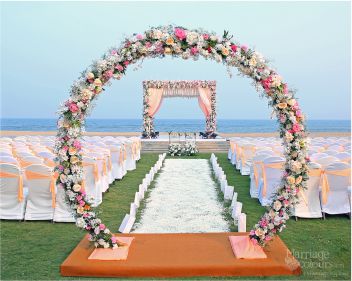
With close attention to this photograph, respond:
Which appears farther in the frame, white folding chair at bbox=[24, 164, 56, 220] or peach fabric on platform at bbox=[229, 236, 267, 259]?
white folding chair at bbox=[24, 164, 56, 220]

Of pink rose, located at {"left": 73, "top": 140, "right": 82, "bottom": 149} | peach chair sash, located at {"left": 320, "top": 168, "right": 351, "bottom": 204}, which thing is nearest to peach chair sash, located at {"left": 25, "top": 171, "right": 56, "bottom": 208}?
pink rose, located at {"left": 73, "top": 140, "right": 82, "bottom": 149}

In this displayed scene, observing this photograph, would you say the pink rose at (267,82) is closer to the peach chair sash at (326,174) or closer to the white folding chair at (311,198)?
the white folding chair at (311,198)

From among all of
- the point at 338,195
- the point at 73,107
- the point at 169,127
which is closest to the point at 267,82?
the point at 73,107

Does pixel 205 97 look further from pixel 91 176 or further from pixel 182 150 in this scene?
pixel 91 176

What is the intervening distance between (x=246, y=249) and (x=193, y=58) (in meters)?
Answer: 2.72

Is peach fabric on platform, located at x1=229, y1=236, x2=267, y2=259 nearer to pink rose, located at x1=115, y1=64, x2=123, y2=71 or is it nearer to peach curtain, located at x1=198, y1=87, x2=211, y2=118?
pink rose, located at x1=115, y1=64, x2=123, y2=71

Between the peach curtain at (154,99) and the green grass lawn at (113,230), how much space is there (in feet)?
53.5

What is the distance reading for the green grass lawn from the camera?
5.57 m

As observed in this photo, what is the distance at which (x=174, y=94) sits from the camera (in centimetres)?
2573

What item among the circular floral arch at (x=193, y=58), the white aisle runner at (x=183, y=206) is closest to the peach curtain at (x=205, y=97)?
the white aisle runner at (x=183, y=206)

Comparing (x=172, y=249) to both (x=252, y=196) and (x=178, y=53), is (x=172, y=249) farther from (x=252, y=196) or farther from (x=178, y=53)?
(x=252, y=196)

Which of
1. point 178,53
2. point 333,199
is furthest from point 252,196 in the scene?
point 178,53

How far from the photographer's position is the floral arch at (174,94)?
2516cm

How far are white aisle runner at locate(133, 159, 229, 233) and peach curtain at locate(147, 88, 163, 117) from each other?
1176 cm
